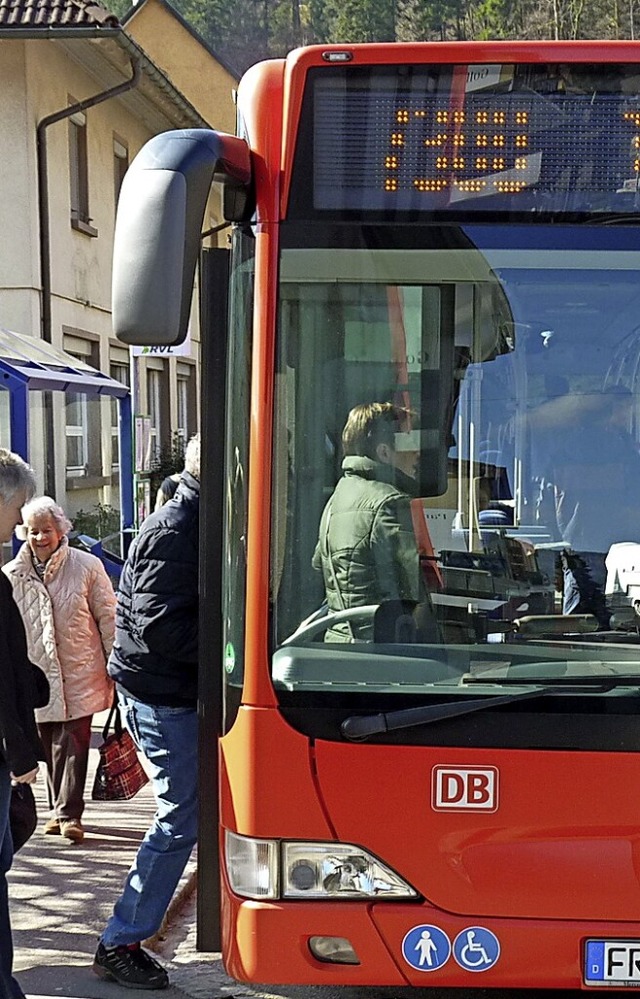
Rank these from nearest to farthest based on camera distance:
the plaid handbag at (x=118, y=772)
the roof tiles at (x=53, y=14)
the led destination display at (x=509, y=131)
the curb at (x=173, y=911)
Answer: the led destination display at (x=509, y=131) → the curb at (x=173, y=911) → the plaid handbag at (x=118, y=772) → the roof tiles at (x=53, y=14)

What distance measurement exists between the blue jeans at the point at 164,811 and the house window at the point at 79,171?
48.1 ft

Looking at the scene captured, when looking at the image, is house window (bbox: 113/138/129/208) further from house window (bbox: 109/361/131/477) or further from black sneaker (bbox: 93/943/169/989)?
black sneaker (bbox: 93/943/169/989)

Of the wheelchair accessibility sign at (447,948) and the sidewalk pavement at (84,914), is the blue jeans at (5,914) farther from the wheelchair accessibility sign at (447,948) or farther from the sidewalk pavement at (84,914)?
the wheelchair accessibility sign at (447,948)

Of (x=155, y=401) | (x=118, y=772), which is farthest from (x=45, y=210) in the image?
(x=118, y=772)

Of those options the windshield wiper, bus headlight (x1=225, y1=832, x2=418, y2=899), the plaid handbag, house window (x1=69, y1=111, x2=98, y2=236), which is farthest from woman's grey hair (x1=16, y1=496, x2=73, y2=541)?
house window (x1=69, y1=111, x2=98, y2=236)

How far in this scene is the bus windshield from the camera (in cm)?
370

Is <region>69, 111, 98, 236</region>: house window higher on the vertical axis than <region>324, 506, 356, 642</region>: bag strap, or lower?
higher

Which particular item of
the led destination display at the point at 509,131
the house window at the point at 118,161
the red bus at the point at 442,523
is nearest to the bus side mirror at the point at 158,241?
the red bus at the point at 442,523

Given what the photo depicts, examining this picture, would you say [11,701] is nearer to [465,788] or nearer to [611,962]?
[465,788]

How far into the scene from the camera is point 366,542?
379 cm

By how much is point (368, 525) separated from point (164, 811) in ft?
5.00

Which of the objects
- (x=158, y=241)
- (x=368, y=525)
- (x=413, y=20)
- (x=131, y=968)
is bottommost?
(x=131, y=968)

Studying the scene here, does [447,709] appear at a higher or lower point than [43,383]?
lower

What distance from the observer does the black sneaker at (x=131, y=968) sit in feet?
16.0
